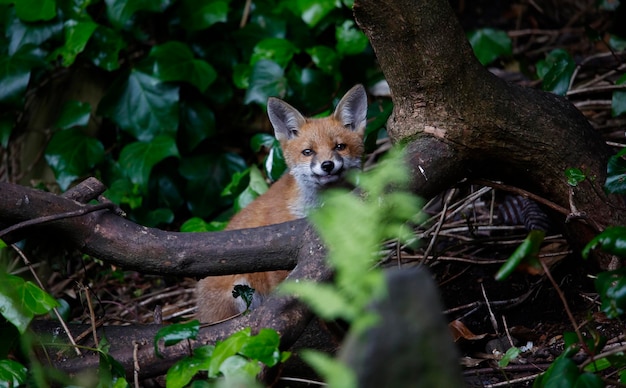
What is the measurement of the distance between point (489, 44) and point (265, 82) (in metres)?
2.04

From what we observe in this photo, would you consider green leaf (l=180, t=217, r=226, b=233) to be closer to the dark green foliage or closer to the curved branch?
the dark green foliage

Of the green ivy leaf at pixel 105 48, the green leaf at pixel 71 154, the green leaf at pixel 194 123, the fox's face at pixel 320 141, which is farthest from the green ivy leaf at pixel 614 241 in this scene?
the green ivy leaf at pixel 105 48

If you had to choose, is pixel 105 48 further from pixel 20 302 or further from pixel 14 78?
pixel 20 302

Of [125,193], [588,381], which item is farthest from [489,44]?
[588,381]

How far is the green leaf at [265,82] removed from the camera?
6484mm

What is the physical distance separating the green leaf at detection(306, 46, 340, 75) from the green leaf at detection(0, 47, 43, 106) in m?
2.51

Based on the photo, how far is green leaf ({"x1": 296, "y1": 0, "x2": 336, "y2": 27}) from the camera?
6.68 metres

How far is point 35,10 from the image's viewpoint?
254 inches

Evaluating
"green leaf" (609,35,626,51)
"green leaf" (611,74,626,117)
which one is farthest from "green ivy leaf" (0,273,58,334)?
"green leaf" (609,35,626,51)

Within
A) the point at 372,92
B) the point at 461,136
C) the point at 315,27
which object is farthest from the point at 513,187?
the point at 315,27

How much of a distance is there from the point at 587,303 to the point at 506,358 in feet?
5.03

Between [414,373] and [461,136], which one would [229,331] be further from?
[414,373]

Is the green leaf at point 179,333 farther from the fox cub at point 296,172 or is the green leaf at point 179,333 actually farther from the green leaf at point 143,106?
the green leaf at point 143,106

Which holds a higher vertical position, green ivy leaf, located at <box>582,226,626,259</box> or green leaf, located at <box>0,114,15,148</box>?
green ivy leaf, located at <box>582,226,626,259</box>
